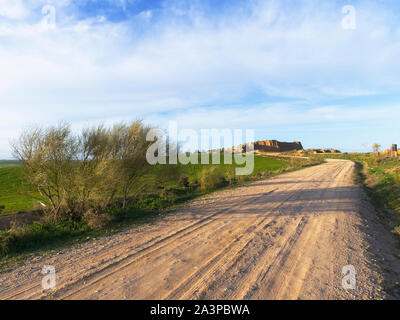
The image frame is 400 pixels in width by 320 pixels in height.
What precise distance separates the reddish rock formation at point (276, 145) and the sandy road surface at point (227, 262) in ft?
452

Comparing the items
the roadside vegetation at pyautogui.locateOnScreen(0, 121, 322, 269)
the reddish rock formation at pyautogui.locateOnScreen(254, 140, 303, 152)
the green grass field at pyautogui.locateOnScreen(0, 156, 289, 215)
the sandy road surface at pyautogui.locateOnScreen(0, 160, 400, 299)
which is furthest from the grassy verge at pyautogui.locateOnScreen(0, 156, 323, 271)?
the reddish rock formation at pyautogui.locateOnScreen(254, 140, 303, 152)

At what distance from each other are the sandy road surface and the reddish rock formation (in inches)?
5418

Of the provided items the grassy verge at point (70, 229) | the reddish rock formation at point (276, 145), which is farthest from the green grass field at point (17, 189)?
the reddish rock formation at point (276, 145)

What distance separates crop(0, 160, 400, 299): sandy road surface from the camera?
3967 millimetres

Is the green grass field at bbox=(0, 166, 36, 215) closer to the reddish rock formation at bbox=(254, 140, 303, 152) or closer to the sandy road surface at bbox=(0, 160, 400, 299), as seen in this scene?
the sandy road surface at bbox=(0, 160, 400, 299)

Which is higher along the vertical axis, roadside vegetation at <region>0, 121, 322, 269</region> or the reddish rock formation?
the reddish rock formation

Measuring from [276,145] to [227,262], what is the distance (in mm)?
160600

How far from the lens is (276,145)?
15712cm

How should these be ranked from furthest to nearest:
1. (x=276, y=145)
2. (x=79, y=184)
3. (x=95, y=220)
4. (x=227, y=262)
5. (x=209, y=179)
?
1. (x=276, y=145)
2. (x=209, y=179)
3. (x=79, y=184)
4. (x=95, y=220)
5. (x=227, y=262)

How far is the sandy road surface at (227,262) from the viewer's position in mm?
3967

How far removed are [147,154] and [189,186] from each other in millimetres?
7956

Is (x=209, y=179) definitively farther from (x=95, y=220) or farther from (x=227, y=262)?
(x=227, y=262)

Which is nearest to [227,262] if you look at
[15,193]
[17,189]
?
[17,189]

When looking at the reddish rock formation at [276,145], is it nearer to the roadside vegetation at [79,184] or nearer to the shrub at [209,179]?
the shrub at [209,179]
